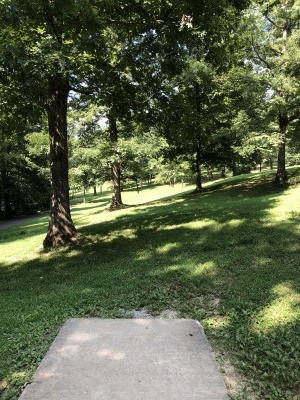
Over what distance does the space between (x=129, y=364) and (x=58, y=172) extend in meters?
7.08

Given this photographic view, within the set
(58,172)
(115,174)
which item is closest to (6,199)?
(115,174)

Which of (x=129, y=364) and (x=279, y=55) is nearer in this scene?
(x=129, y=364)

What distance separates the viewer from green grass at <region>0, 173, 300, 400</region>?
3.42 meters

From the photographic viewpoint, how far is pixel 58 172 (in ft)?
31.6

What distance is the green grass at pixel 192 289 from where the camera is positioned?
3.42 meters

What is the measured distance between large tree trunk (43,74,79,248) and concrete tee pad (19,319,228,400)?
559cm

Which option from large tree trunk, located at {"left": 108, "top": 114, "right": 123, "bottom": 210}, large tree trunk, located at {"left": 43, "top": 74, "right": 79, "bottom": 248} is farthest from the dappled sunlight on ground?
large tree trunk, located at {"left": 108, "top": 114, "right": 123, "bottom": 210}

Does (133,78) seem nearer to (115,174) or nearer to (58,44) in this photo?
(58,44)

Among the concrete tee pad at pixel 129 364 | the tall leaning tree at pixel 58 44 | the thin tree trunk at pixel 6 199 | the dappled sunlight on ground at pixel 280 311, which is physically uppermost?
the tall leaning tree at pixel 58 44

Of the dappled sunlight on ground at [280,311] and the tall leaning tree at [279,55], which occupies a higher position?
the tall leaning tree at [279,55]

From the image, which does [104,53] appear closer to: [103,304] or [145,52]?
[145,52]

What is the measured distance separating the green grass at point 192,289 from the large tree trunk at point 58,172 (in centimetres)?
63

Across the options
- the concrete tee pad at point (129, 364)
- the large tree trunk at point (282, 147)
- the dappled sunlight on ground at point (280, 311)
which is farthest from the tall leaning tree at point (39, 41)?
the large tree trunk at point (282, 147)

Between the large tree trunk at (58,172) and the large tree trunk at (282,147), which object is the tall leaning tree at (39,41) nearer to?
the large tree trunk at (58,172)
